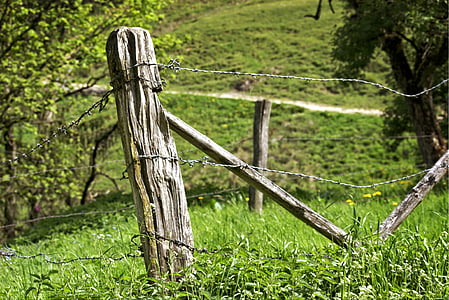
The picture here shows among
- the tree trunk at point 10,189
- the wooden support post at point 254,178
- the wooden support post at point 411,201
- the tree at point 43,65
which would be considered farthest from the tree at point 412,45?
the tree trunk at point 10,189

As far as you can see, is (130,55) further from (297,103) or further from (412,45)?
(297,103)

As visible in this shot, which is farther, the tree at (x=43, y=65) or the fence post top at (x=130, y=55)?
the tree at (x=43, y=65)

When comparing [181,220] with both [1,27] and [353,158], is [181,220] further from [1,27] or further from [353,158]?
[353,158]

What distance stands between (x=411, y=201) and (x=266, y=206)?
3700mm

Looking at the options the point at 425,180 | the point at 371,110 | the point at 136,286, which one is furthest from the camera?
the point at 371,110

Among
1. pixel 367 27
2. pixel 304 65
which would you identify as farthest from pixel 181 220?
pixel 304 65

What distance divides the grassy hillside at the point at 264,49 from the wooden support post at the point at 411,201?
1510 centimetres

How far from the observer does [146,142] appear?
271cm

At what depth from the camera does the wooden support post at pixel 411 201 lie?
3.27 metres

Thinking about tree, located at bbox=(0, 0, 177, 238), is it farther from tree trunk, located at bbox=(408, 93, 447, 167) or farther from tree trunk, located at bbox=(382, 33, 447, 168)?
tree trunk, located at bbox=(408, 93, 447, 167)

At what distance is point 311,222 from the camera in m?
3.05

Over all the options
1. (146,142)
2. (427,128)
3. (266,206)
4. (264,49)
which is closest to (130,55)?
(146,142)

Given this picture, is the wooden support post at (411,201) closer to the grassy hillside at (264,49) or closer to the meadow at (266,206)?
the meadow at (266,206)

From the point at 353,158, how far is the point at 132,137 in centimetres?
1287
